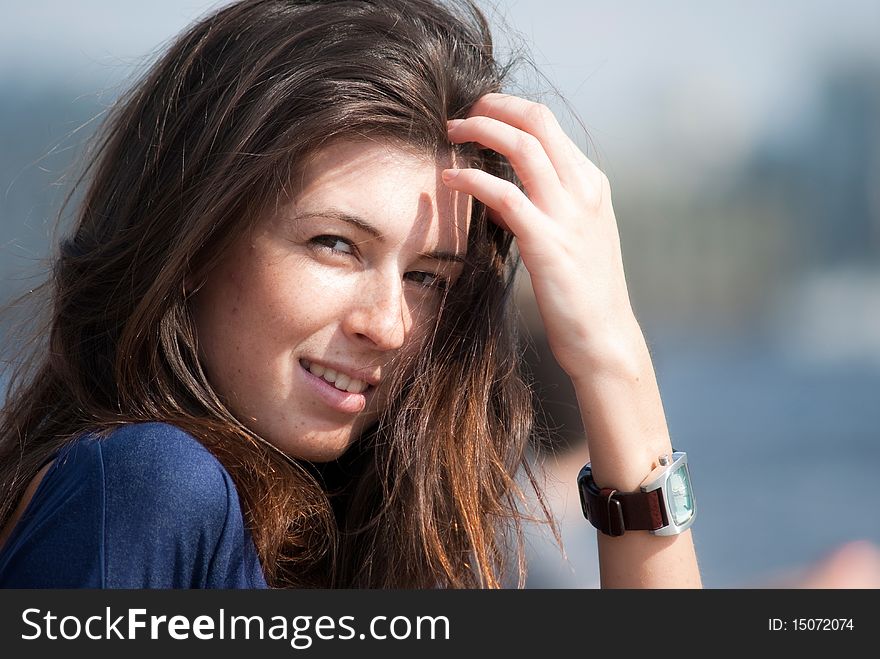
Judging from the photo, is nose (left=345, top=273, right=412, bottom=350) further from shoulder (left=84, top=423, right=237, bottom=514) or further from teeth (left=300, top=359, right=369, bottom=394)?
shoulder (left=84, top=423, right=237, bottom=514)

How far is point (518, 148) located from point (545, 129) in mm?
104

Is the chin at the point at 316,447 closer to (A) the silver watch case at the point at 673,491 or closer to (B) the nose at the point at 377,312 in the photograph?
(B) the nose at the point at 377,312

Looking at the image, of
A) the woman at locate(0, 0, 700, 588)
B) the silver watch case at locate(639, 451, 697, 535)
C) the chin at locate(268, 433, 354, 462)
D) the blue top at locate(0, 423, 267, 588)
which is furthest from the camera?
the silver watch case at locate(639, 451, 697, 535)

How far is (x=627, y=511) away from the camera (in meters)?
2.15

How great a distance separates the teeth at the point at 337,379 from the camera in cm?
199

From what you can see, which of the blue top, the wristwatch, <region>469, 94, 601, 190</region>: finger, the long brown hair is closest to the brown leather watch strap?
the wristwatch

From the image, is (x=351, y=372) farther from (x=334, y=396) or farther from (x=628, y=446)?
(x=628, y=446)

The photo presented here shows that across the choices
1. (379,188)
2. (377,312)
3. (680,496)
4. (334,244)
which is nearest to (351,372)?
(377,312)

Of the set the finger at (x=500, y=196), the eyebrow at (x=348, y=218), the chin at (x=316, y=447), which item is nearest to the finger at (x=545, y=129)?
the finger at (x=500, y=196)

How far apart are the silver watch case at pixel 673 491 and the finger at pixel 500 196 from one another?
2.06 ft

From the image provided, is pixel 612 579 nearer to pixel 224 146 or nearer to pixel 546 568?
pixel 224 146

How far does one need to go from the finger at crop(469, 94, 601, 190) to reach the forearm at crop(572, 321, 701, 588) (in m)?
0.39

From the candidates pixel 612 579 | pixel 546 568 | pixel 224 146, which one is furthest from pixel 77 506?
pixel 546 568

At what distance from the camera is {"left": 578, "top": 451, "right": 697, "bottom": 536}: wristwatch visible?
83.9 inches
